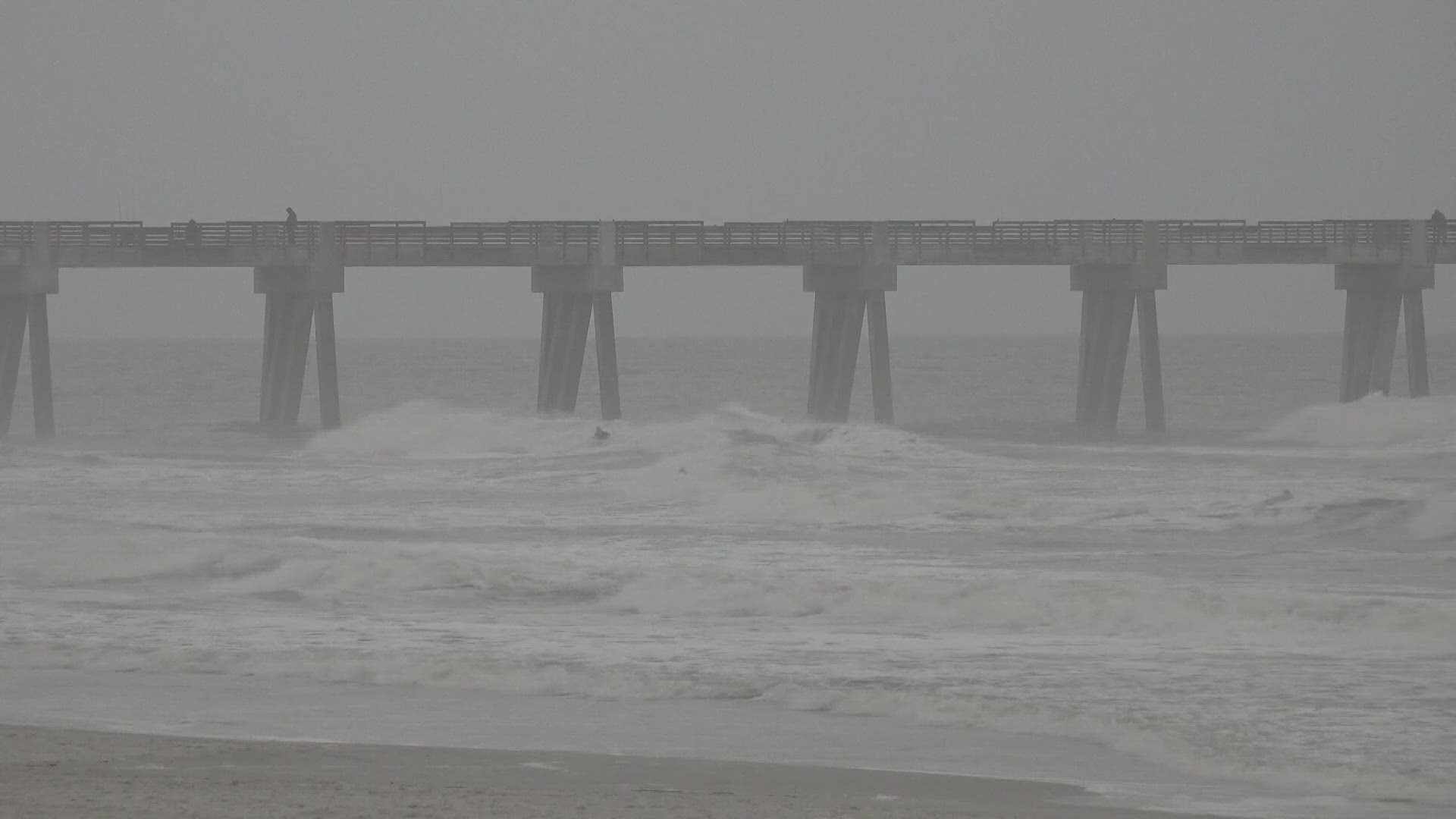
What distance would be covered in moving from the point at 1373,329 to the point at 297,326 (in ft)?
92.2

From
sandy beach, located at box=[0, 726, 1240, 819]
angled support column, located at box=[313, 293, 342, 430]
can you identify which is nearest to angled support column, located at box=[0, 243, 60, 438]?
angled support column, located at box=[313, 293, 342, 430]

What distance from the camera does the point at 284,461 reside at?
3662cm

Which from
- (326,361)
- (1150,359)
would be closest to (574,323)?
(326,361)

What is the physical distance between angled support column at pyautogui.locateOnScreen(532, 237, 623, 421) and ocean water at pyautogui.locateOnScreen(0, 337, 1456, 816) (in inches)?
210

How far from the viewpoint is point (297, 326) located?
44906 millimetres

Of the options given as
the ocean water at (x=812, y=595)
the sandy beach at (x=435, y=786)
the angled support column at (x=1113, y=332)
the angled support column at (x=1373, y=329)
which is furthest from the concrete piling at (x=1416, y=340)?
the sandy beach at (x=435, y=786)

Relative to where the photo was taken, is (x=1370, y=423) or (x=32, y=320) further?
(x=1370, y=423)

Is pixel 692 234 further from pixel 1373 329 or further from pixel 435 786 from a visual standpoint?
pixel 435 786

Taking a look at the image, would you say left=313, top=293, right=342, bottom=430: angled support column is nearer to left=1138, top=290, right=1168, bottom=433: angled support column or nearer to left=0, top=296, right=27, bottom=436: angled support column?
left=0, top=296, right=27, bottom=436: angled support column

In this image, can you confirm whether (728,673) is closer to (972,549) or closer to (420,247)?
(972,549)

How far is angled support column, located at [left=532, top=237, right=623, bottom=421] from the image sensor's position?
44.4 metres

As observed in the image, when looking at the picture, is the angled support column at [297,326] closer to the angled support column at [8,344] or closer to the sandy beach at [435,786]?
the angled support column at [8,344]

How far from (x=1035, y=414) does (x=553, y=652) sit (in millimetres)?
61224

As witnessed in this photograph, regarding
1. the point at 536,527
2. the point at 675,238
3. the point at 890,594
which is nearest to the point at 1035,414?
the point at 675,238
